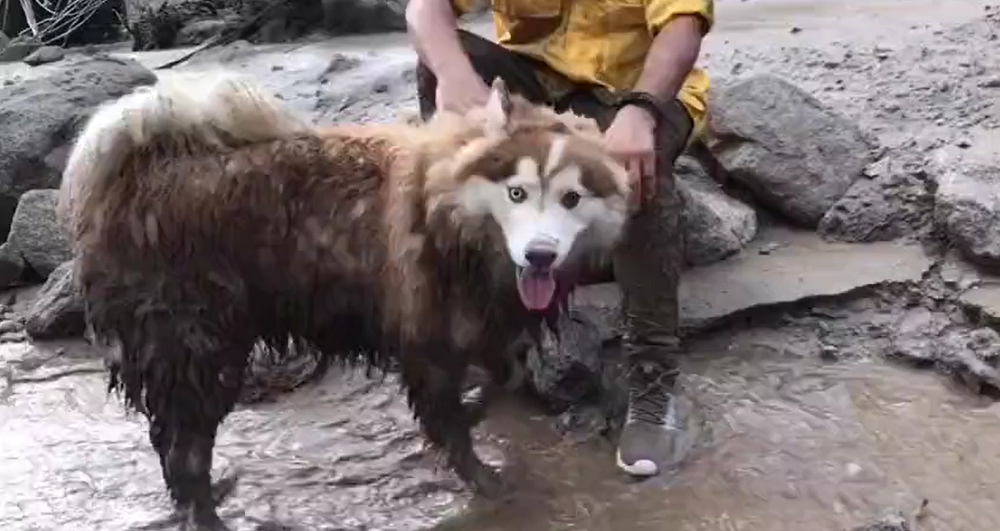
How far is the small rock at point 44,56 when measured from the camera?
9.30m

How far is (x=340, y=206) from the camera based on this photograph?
129 inches

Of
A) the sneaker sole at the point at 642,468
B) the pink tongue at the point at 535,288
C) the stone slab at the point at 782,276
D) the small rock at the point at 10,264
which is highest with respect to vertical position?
the pink tongue at the point at 535,288

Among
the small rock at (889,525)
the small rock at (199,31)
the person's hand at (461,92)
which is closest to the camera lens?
the small rock at (889,525)

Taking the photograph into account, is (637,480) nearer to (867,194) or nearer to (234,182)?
(234,182)

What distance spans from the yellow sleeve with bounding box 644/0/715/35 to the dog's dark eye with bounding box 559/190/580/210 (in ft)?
2.71

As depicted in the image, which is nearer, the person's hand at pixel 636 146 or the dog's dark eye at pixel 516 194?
the dog's dark eye at pixel 516 194

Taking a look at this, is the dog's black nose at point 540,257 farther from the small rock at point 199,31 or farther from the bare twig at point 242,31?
A: the small rock at point 199,31

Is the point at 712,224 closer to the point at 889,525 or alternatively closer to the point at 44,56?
the point at 889,525

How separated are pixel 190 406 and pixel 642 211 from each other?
4.32ft

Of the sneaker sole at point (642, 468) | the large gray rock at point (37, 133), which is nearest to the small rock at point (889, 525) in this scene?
the sneaker sole at point (642, 468)

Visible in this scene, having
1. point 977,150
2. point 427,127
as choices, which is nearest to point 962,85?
point 977,150

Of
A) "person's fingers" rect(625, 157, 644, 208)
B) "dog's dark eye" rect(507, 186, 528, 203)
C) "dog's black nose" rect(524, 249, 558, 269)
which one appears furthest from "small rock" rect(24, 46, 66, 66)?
"dog's black nose" rect(524, 249, 558, 269)

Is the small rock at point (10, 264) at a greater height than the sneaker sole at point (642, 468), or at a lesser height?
lesser

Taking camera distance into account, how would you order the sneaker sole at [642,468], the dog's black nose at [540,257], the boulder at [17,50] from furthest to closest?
1. the boulder at [17,50]
2. the sneaker sole at [642,468]
3. the dog's black nose at [540,257]
